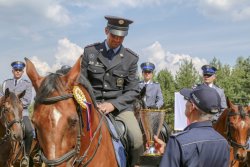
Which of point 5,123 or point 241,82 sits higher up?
point 5,123

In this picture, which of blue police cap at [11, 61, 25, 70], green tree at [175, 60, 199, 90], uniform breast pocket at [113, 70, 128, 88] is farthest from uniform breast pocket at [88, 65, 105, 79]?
green tree at [175, 60, 199, 90]

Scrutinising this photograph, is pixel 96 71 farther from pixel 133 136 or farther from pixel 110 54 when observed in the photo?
pixel 133 136

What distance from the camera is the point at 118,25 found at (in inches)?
247

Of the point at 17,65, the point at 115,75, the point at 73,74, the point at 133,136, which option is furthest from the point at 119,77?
the point at 17,65

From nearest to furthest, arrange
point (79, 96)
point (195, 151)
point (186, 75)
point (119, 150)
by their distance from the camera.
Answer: point (195, 151), point (79, 96), point (119, 150), point (186, 75)

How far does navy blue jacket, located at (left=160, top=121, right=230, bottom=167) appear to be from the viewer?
3672 mm

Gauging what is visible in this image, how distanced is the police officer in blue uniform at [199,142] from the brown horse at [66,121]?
122 centimetres

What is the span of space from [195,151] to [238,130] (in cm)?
653

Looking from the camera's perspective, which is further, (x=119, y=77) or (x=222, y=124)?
(x=222, y=124)

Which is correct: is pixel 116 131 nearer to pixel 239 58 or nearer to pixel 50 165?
pixel 50 165

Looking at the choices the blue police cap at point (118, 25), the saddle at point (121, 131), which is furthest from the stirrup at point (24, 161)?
the blue police cap at point (118, 25)

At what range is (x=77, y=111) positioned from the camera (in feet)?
16.0

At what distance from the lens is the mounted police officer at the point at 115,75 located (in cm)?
620

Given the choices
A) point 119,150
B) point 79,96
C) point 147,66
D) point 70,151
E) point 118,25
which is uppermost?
point 118,25
